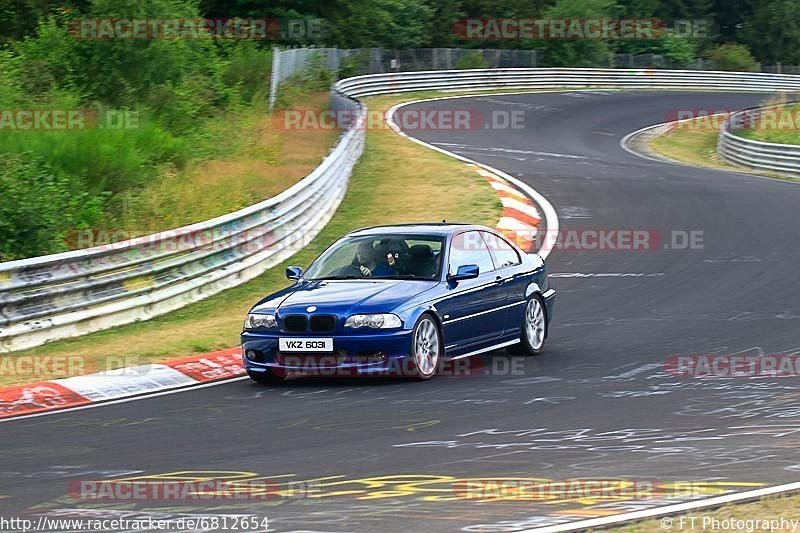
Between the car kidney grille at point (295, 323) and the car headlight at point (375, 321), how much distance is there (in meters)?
0.37

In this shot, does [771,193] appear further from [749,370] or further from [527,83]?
[527,83]

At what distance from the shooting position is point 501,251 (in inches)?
492

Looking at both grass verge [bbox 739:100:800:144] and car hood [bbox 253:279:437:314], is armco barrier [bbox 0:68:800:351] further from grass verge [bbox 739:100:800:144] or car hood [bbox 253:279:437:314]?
grass verge [bbox 739:100:800:144]

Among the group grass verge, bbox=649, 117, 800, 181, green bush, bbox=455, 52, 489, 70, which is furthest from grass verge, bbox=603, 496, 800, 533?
green bush, bbox=455, 52, 489, 70

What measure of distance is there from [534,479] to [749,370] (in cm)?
451

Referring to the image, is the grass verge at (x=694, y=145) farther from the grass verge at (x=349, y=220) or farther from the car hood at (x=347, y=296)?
the car hood at (x=347, y=296)

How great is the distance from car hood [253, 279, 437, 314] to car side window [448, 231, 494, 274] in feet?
1.58

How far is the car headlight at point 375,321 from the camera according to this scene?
10547mm

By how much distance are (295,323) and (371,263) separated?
1216 millimetres

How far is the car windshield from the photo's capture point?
11492 mm

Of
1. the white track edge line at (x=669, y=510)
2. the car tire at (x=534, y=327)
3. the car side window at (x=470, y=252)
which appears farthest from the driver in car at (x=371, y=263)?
the white track edge line at (x=669, y=510)

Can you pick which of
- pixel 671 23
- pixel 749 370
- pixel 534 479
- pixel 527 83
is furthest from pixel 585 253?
pixel 671 23

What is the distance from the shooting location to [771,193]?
2483 cm

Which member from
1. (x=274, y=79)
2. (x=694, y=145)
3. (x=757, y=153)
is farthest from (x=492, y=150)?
(x=694, y=145)
